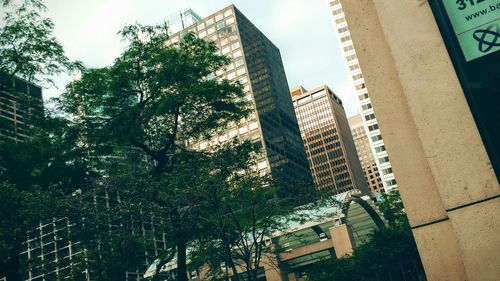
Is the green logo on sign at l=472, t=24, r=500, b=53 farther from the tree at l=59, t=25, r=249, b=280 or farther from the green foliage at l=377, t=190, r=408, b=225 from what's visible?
the green foliage at l=377, t=190, r=408, b=225

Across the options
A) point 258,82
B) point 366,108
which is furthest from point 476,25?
point 258,82

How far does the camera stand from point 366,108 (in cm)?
10425

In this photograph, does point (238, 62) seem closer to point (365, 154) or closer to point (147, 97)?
point (147, 97)

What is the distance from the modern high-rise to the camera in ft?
593

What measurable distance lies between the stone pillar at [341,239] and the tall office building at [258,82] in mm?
69402

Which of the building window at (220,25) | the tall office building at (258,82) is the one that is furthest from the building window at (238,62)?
the building window at (220,25)

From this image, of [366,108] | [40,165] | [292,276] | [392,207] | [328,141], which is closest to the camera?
[40,165]

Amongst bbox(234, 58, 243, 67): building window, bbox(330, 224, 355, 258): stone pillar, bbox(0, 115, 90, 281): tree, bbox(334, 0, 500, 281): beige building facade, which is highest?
bbox(234, 58, 243, 67): building window

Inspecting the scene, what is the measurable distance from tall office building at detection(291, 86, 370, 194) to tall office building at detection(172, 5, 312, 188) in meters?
34.7

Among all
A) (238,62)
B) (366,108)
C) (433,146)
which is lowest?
(433,146)

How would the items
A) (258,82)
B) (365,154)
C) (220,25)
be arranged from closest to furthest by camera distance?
(258,82) < (220,25) < (365,154)

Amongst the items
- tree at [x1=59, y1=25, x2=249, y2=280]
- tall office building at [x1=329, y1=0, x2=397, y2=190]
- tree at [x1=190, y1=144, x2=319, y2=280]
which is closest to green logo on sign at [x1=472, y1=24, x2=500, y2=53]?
tree at [x1=190, y1=144, x2=319, y2=280]

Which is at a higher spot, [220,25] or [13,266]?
[220,25]

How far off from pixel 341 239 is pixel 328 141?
133204mm
